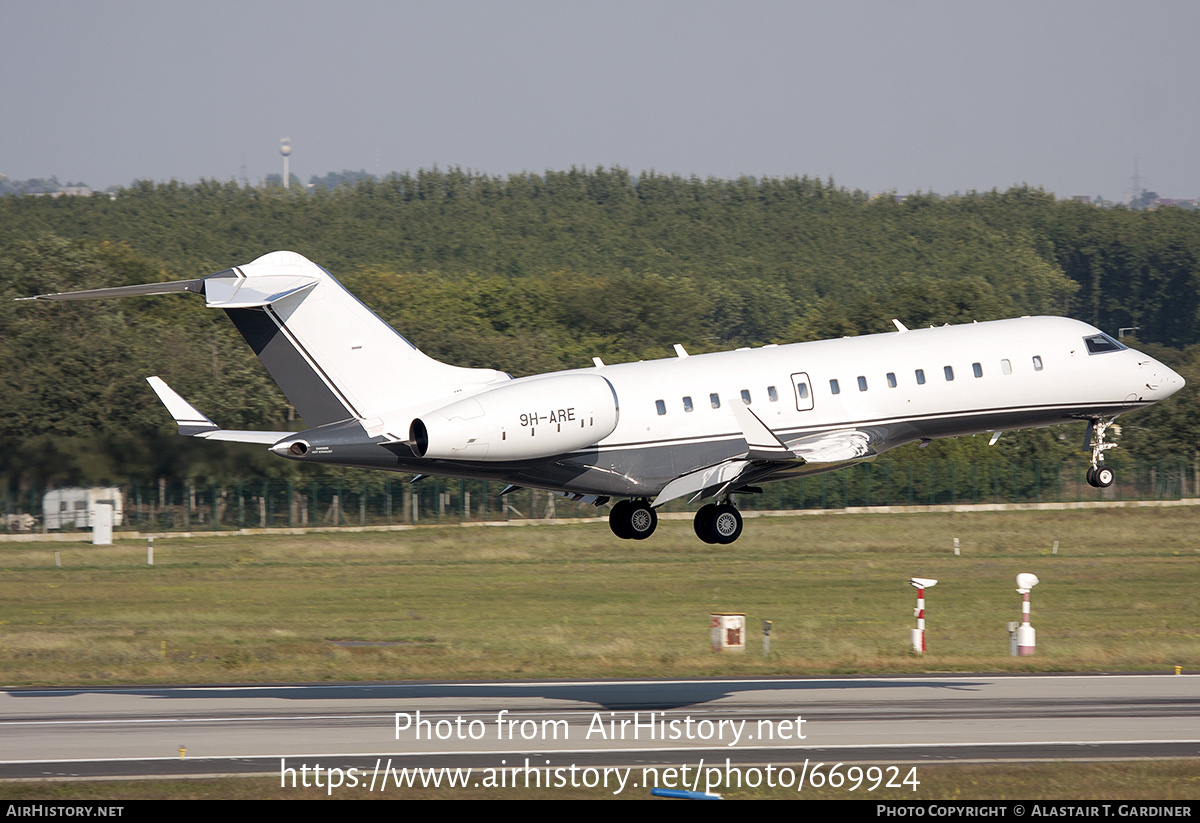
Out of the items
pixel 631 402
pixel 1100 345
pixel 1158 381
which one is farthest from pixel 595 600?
pixel 1158 381

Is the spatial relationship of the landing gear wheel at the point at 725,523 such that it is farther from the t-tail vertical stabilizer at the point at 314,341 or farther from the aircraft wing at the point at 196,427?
the aircraft wing at the point at 196,427

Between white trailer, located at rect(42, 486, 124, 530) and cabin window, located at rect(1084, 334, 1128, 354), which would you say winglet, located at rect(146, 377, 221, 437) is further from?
white trailer, located at rect(42, 486, 124, 530)

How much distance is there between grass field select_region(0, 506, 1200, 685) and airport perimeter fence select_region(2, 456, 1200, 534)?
145 centimetres

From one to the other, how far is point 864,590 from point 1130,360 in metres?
17.4

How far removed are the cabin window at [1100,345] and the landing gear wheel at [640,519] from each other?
10410mm

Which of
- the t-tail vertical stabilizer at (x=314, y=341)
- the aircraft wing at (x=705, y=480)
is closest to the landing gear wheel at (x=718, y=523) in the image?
the aircraft wing at (x=705, y=480)

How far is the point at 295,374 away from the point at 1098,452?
17711 millimetres

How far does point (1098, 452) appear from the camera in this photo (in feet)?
108

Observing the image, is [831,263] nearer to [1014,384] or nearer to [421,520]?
[421,520]

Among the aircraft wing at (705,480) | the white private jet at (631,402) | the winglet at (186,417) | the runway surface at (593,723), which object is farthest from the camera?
the aircraft wing at (705,480)

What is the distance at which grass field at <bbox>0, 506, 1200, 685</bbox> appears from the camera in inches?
1446

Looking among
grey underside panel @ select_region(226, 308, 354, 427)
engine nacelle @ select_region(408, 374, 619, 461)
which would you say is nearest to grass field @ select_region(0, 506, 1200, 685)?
engine nacelle @ select_region(408, 374, 619, 461)

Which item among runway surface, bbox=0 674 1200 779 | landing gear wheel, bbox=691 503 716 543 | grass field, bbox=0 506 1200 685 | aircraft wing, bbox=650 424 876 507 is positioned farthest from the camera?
grass field, bbox=0 506 1200 685

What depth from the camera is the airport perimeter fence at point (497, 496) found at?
55.9 m
